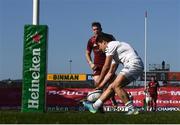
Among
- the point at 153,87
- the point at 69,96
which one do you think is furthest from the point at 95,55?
the point at 69,96

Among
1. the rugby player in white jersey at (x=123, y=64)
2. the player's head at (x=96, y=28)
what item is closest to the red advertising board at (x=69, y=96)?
the player's head at (x=96, y=28)

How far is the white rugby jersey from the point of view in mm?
10562

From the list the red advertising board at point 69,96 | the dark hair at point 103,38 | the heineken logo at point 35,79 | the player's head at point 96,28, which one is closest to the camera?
the dark hair at point 103,38

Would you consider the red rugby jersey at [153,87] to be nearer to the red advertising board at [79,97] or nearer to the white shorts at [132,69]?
the red advertising board at [79,97]

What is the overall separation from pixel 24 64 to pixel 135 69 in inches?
111

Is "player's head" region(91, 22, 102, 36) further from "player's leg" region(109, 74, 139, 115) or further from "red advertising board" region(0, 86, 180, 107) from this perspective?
"red advertising board" region(0, 86, 180, 107)

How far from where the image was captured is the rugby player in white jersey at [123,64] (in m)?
10.5

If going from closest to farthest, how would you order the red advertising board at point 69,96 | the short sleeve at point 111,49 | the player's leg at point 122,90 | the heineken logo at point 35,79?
the player's leg at point 122,90
the short sleeve at point 111,49
the heineken logo at point 35,79
the red advertising board at point 69,96

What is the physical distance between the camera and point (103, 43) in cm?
1080

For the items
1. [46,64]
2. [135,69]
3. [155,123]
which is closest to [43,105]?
[46,64]

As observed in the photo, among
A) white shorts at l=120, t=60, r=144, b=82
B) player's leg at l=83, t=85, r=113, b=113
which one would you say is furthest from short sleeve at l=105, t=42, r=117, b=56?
player's leg at l=83, t=85, r=113, b=113

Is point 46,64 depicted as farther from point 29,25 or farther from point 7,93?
point 7,93

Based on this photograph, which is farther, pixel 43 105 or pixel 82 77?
pixel 82 77

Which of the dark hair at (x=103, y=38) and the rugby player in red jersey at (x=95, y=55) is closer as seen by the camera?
the dark hair at (x=103, y=38)
